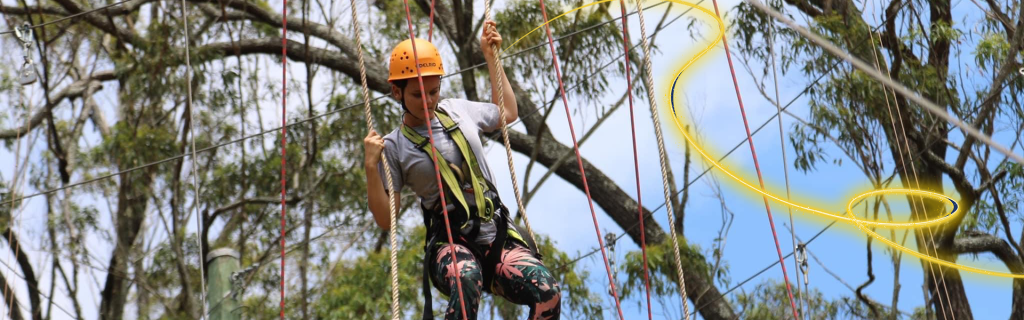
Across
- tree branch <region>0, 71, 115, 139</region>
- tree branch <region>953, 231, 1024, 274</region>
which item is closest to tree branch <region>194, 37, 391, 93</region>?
tree branch <region>0, 71, 115, 139</region>

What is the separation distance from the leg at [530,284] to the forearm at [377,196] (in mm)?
277

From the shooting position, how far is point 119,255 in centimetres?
1022

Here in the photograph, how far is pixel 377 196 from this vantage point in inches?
114

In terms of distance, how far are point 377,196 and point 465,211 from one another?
A: 20cm

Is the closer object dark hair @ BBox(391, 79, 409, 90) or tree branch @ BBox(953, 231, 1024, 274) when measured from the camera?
dark hair @ BBox(391, 79, 409, 90)

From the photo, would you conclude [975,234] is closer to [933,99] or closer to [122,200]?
[933,99]

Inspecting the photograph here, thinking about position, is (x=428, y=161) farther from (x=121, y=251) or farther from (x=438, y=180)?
(x=121, y=251)

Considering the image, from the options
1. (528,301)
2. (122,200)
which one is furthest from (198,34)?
(528,301)

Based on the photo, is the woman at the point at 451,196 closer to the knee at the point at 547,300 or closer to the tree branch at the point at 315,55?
the knee at the point at 547,300

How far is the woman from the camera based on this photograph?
111 inches

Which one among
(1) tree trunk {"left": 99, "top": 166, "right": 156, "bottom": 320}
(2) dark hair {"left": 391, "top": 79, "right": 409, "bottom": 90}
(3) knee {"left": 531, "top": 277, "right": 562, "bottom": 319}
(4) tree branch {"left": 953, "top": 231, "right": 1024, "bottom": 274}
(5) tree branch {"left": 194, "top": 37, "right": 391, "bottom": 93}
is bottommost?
(3) knee {"left": 531, "top": 277, "right": 562, "bottom": 319}

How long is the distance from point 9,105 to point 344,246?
9.88 feet

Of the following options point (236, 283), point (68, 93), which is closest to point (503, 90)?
point (236, 283)

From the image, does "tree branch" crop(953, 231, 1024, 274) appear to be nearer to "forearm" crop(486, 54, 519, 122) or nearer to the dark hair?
"forearm" crop(486, 54, 519, 122)
